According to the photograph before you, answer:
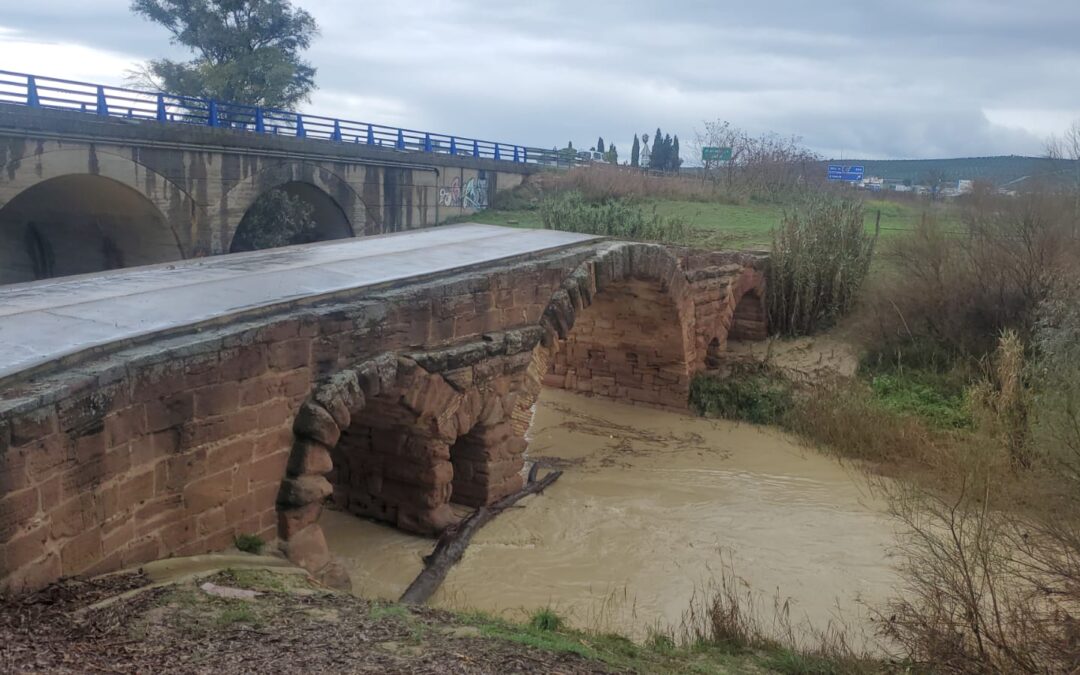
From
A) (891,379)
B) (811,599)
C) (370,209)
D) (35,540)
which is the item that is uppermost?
(370,209)

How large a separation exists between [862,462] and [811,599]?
4008 mm

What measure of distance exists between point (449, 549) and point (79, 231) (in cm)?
1244

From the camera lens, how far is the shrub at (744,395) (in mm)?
12750

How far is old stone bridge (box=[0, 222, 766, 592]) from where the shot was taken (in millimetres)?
4469

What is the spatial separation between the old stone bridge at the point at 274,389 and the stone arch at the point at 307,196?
7.24 metres

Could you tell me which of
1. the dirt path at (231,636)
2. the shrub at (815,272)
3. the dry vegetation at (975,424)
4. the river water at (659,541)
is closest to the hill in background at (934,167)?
the shrub at (815,272)

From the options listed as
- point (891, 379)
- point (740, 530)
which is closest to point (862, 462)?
point (891, 379)

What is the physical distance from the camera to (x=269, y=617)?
450 centimetres

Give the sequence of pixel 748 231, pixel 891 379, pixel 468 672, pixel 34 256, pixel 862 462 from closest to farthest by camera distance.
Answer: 1. pixel 468 672
2. pixel 862 462
3. pixel 891 379
4. pixel 34 256
5. pixel 748 231

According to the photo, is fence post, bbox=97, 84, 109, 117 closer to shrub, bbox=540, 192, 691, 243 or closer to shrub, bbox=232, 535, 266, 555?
shrub, bbox=540, 192, 691, 243

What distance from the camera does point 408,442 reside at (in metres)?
7.88

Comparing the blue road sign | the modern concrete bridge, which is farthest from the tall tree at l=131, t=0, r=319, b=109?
the blue road sign

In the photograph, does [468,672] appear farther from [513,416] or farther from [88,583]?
[513,416]

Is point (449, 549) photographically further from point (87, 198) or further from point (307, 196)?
point (307, 196)
